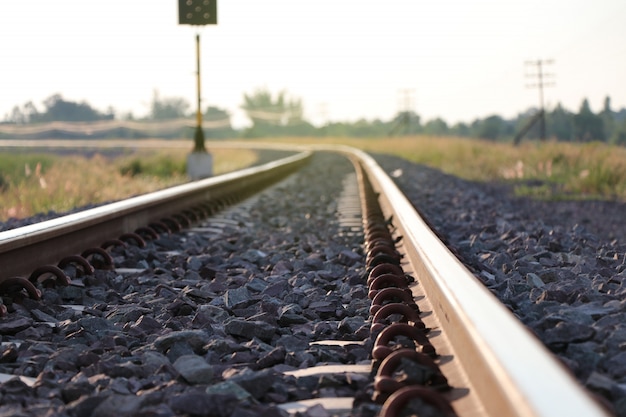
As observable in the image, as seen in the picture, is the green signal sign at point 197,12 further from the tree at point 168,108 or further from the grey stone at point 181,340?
the tree at point 168,108

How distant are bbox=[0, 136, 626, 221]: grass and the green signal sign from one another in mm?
2790

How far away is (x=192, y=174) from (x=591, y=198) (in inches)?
270

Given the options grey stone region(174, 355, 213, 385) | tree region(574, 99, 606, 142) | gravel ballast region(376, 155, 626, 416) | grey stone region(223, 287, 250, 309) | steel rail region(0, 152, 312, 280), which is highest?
tree region(574, 99, 606, 142)

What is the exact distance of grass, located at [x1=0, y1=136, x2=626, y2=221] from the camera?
11016mm

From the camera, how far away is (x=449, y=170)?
2292 cm

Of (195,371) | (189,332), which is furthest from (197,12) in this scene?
(195,371)

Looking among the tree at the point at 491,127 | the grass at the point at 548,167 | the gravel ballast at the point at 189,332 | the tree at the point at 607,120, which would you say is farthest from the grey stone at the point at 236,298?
the tree at the point at 491,127

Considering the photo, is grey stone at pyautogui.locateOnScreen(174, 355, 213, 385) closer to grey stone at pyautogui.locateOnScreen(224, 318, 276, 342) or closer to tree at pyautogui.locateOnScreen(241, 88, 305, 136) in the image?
grey stone at pyautogui.locateOnScreen(224, 318, 276, 342)

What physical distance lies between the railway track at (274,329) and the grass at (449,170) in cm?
445

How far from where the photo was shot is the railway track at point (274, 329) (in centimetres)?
216

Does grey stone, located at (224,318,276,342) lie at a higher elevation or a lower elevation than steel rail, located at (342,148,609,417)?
lower

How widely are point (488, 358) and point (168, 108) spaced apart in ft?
395

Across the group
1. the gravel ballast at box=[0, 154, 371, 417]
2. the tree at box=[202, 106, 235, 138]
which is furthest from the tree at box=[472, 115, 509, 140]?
the gravel ballast at box=[0, 154, 371, 417]

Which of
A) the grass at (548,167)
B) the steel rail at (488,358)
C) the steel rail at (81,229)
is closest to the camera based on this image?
the steel rail at (488,358)
